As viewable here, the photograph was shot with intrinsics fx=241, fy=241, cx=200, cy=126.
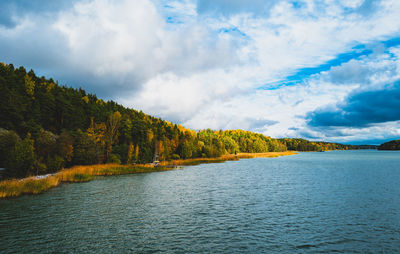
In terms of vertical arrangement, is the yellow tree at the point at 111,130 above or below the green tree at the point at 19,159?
above

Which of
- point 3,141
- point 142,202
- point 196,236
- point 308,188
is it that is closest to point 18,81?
point 3,141

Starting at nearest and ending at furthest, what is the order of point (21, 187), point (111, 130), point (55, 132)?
point (21, 187), point (55, 132), point (111, 130)

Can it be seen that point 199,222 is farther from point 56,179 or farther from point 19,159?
point 19,159

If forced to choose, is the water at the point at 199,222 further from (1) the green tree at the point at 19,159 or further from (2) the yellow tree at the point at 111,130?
(2) the yellow tree at the point at 111,130

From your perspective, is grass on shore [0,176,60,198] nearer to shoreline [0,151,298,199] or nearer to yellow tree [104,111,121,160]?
shoreline [0,151,298,199]

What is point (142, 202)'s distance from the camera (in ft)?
119

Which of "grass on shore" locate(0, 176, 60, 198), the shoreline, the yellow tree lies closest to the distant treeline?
the yellow tree

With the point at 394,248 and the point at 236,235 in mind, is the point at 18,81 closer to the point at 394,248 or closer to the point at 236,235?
the point at 236,235

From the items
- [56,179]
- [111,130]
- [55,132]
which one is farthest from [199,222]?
[55,132]

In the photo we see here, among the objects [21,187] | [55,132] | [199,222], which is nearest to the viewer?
[199,222]

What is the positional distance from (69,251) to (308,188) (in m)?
44.2

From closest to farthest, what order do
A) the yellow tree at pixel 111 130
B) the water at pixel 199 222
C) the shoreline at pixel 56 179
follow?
the water at pixel 199 222 < the shoreline at pixel 56 179 < the yellow tree at pixel 111 130

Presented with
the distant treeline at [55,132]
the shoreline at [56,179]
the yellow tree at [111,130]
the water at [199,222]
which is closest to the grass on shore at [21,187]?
the shoreline at [56,179]

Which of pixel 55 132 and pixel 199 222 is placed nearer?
pixel 199 222
